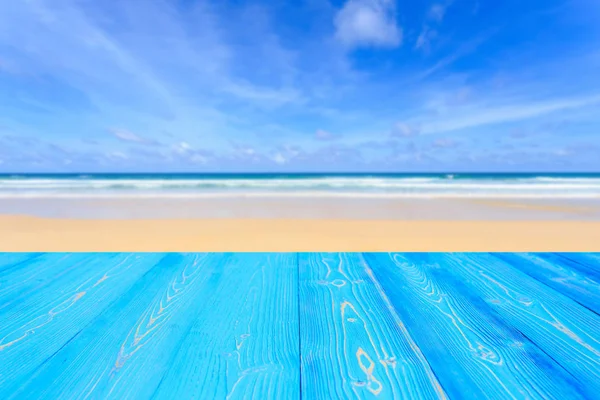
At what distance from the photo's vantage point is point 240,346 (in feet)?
2.88

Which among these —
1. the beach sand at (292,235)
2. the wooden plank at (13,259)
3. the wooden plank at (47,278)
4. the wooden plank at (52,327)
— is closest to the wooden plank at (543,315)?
the wooden plank at (52,327)

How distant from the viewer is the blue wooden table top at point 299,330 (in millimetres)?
752

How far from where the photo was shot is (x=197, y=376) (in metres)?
0.77

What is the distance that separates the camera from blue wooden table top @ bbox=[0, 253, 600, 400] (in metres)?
0.75

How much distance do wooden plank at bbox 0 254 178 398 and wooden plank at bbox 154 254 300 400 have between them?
24 cm

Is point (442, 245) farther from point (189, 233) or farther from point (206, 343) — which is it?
point (206, 343)

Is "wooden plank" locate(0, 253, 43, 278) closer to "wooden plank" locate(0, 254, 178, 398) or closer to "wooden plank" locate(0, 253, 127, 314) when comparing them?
"wooden plank" locate(0, 253, 127, 314)

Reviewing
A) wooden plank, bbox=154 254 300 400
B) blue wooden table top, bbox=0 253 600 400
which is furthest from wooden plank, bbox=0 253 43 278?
wooden plank, bbox=154 254 300 400

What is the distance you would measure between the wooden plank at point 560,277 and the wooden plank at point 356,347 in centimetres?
64

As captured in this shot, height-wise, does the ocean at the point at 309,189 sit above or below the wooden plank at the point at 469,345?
below

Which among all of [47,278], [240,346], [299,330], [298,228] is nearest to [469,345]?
[299,330]

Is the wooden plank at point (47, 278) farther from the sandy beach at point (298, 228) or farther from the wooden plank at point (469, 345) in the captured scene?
the sandy beach at point (298, 228)

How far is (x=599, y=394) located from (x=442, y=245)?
3.26 m

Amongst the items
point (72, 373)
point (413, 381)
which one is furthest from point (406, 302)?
point (72, 373)
